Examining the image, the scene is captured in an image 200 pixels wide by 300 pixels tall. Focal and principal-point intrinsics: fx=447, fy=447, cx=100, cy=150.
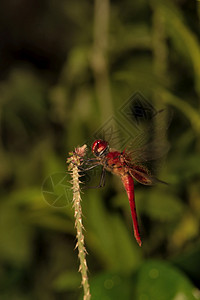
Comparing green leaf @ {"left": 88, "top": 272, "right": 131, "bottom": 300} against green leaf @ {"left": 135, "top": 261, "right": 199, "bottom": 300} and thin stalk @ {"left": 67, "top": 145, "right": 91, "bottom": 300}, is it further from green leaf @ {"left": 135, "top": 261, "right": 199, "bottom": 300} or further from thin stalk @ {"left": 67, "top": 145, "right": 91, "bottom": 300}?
thin stalk @ {"left": 67, "top": 145, "right": 91, "bottom": 300}

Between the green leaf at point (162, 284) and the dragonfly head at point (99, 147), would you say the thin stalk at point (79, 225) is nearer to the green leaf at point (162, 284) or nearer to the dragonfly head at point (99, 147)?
the dragonfly head at point (99, 147)

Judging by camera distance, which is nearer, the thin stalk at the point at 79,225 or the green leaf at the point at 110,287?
the thin stalk at the point at 79,225

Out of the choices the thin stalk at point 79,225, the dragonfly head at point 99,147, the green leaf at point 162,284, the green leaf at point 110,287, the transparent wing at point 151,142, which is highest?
the dragonfly head at point 99,147

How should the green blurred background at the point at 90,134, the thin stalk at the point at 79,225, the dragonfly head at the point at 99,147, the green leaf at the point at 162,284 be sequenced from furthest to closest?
the green blurred background at the point at 90,134 < the green leaf at the point at 162,284 < the dragonfly head at the point at 99,147 < the thin stalk at the point at 79,225

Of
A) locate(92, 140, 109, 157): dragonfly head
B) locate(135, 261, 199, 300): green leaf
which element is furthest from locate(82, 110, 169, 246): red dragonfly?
locate(135, 261, 199, 300): green leaf

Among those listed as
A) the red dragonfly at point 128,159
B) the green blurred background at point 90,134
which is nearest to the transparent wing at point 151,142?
the red dragonfly at point 128,159

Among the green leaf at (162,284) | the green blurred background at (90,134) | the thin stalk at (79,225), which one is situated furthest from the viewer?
the green blurred background at (90,134)

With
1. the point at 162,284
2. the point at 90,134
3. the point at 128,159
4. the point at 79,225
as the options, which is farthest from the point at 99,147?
the point at 90,134

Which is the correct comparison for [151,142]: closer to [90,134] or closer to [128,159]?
[128,159]
